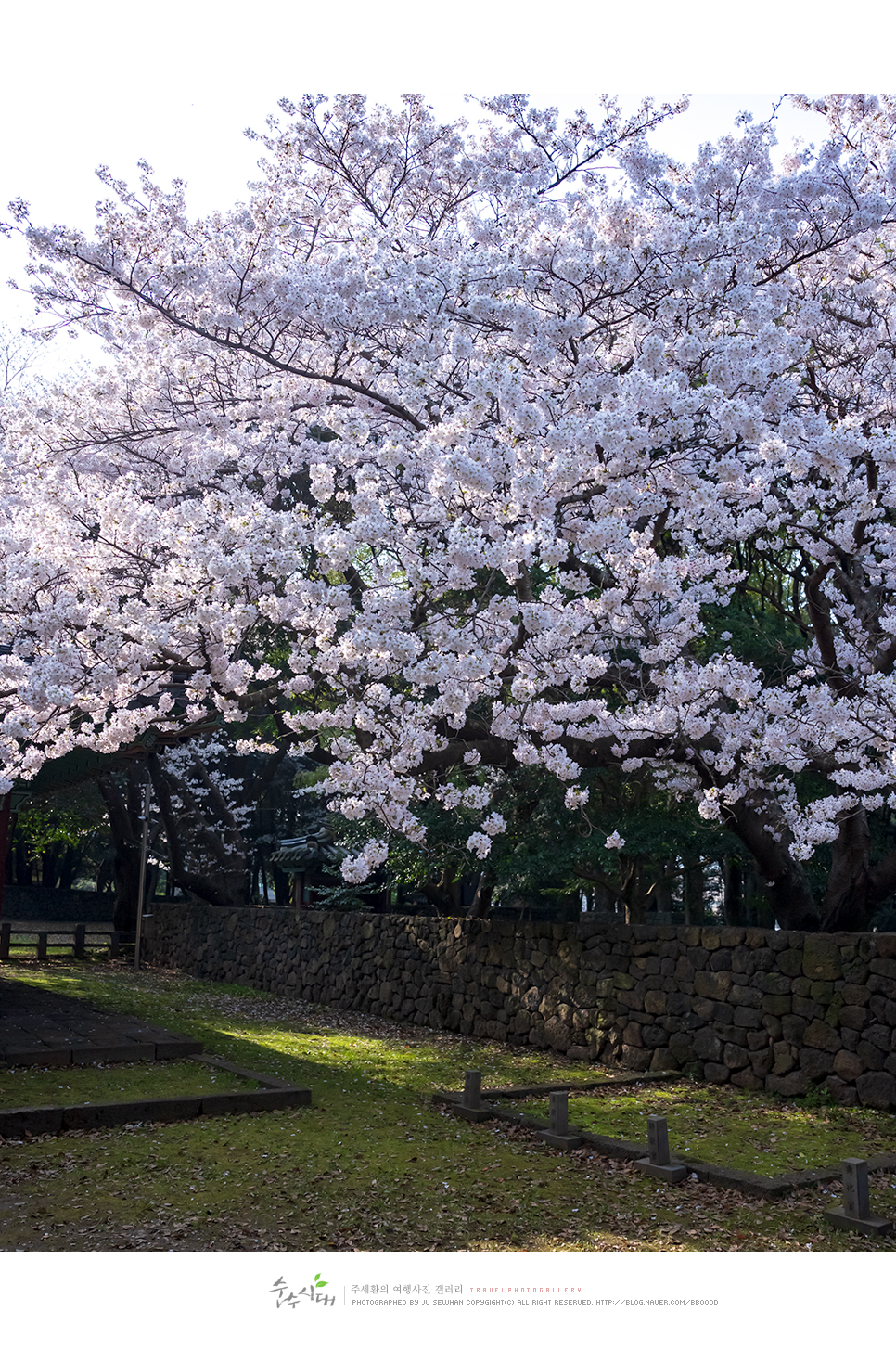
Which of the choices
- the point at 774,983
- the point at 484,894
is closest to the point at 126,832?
the point at 484,894

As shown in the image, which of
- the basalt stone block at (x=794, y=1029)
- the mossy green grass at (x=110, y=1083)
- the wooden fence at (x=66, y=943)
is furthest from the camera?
the wooden fence at (x=66, y=943)

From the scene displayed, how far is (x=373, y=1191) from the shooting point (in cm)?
535

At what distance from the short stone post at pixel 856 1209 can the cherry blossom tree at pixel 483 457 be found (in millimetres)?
3118

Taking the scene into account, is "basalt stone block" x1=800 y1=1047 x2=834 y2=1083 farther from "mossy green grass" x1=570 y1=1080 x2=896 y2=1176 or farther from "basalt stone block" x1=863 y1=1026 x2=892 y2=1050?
"basalt stone block" x1=863 y1=1026 x2=892 y2=1050

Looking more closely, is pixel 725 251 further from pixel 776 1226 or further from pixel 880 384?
pixel 776 1226

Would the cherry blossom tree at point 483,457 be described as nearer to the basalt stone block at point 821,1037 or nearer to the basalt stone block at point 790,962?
the basalt stone block at point 790,962

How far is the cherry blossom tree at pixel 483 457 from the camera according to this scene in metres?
6.45

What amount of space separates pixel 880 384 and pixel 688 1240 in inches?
259

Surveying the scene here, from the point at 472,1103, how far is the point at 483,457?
15.3 ft

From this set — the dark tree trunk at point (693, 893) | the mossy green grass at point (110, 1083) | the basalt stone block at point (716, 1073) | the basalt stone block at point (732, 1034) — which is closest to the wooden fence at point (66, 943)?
the mossy green grass at point (110, 1083)

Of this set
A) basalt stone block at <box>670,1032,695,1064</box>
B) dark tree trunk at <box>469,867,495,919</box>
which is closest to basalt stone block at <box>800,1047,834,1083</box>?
basalt stone block at <box>670,1032,695,1064</box>

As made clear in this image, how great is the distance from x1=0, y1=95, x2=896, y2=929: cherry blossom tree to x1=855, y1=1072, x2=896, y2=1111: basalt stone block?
1544mm

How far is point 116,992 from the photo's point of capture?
1357cm

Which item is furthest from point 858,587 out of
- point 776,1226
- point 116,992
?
point 116,992
